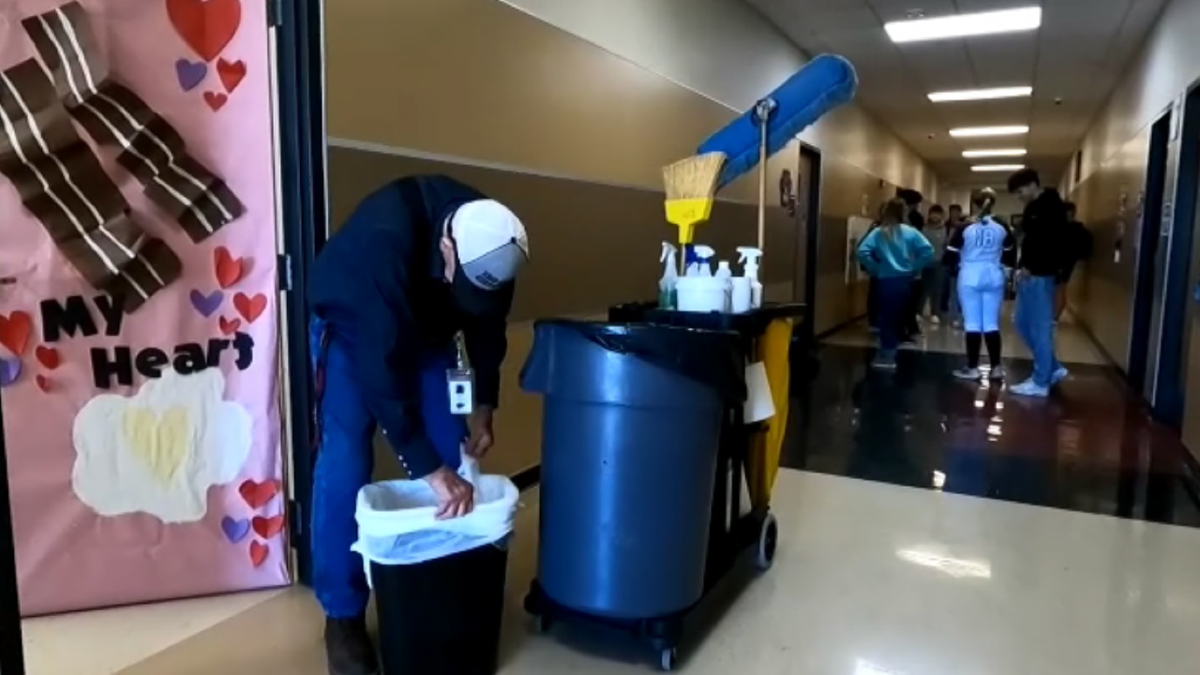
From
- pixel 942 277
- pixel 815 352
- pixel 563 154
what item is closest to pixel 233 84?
pixel 563 154

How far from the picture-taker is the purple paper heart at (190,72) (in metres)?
2.21

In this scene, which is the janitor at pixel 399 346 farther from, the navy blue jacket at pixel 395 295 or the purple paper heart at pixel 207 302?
the purple paper heart at pixel 207 302

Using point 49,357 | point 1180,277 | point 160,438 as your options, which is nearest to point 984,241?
point 1180,277

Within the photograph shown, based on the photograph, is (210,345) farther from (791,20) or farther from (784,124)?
(791,20)

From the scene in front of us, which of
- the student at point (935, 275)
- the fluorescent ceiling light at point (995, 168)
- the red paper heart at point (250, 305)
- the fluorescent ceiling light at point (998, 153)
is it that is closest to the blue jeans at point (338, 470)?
the red paper heart at point (250, 305)

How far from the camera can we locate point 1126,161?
7.07 meters

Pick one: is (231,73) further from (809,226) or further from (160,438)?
(809,226)

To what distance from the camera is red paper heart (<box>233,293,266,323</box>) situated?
7.73 ft

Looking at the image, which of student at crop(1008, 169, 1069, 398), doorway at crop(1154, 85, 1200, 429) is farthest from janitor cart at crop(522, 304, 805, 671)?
student at crop(1008, 169, 1069, 398)

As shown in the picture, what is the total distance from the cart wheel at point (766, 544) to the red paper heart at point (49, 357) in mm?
2029

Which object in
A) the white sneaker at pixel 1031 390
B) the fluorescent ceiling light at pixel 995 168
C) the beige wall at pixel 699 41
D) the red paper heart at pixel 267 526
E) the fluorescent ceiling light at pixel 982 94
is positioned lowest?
the white sneaker at pixel 1031 390

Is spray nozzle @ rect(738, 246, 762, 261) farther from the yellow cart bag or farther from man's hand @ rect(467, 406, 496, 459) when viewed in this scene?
man's hand @ rect(467, 406, 496, 459)

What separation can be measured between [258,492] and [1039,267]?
195 inches

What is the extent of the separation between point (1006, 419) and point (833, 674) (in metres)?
3.31
